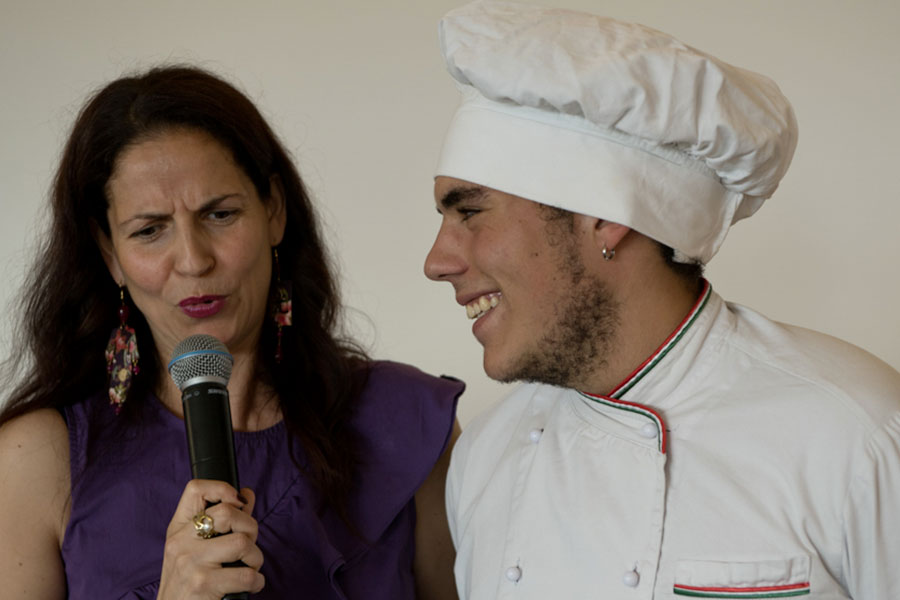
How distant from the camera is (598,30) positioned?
5.63 feet

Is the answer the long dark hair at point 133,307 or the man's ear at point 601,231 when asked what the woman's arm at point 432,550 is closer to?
the long dark hair at point 133,307

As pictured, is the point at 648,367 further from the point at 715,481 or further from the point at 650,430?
the point at 715,481

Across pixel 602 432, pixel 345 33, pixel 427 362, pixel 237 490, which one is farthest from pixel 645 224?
pixel 345 33

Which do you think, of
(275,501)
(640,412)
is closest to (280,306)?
(275,501)

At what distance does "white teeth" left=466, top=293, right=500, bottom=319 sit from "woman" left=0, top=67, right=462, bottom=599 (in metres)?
0.42

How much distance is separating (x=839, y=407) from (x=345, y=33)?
6.96 feet

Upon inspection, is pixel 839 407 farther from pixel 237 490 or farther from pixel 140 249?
pixel 140 249

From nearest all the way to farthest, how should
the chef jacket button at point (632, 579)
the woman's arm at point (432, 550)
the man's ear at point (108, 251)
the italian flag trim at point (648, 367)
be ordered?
1. the chef jacket button at point (632, 579)
2. the italian flag trim at point (648, 367)
3. the man's ear at point (108, 251)
4. the woman's arm at point (432, 550)

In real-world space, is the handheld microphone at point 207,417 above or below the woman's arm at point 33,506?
above

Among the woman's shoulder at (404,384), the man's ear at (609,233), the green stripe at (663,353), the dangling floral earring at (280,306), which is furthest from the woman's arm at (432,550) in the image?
the man's ear at (609,233)

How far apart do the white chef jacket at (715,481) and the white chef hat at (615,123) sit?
0.58ft

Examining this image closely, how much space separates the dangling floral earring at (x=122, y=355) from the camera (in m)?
2.14

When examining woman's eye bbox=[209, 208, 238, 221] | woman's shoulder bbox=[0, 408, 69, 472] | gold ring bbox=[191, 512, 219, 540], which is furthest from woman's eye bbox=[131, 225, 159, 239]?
gold ring bbox=[191, 512, 219, 540]

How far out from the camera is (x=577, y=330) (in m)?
1.79
